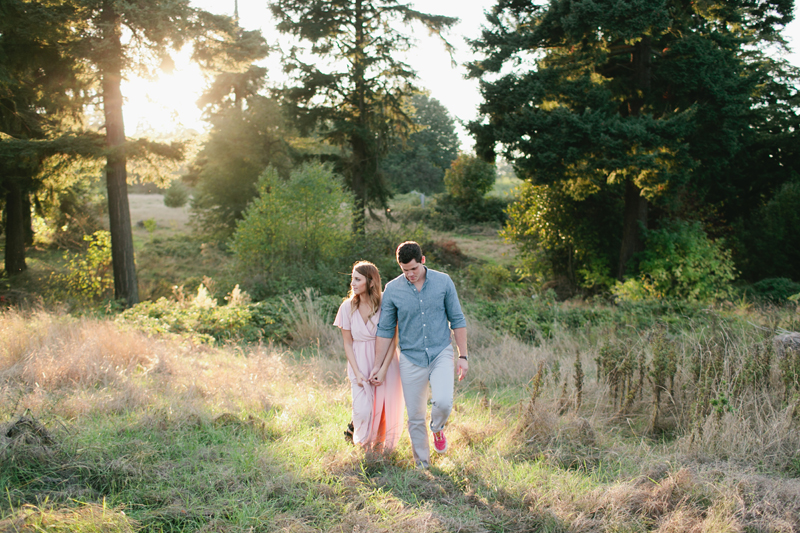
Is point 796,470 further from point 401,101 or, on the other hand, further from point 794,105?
point 794,105

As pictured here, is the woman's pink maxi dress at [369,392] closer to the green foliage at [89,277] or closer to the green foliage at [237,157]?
the green foliage at [89,277]

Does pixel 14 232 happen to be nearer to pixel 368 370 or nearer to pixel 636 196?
pixel 368 370

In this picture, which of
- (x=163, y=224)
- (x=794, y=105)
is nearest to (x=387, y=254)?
(x=794, y=105)

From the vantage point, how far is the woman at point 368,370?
421 centimetres

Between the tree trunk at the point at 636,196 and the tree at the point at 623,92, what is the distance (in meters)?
0.03

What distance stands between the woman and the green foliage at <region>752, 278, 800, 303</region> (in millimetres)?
14007

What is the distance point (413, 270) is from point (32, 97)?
15.5 metres

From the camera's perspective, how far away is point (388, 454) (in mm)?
4164

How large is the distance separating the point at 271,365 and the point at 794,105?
75.2ft

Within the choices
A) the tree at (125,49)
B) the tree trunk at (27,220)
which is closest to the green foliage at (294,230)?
the tree at (125,49)

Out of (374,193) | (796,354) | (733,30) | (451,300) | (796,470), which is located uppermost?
(733,30)

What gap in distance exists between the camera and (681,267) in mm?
13773

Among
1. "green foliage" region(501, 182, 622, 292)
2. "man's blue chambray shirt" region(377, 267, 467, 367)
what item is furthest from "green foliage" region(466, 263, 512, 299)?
"man's blue chambray shirt" region(377, 267, 467, 367)

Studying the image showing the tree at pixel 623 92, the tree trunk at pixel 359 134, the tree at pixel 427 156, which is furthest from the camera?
the tree at pixel 427 156
